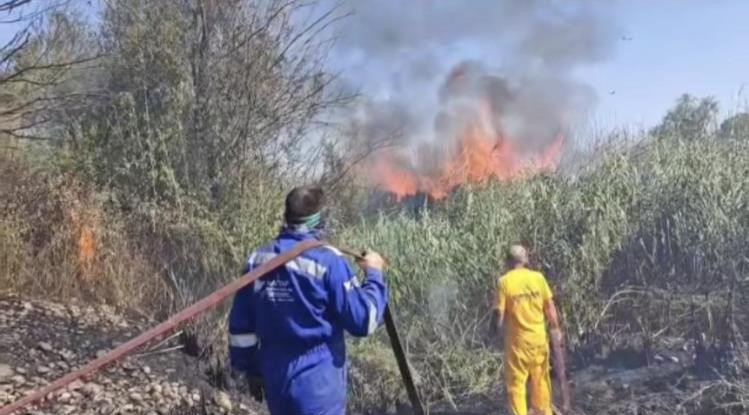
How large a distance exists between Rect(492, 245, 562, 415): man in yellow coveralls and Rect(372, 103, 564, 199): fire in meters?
6.58

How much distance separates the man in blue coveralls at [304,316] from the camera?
13.4 ft

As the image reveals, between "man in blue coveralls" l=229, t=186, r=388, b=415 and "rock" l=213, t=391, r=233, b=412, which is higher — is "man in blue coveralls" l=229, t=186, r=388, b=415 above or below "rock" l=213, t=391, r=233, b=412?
above

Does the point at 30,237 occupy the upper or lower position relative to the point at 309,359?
upper

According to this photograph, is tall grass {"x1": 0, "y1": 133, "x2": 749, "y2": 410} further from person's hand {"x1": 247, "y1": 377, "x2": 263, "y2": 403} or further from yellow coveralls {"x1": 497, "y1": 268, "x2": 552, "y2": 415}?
person's hand {"x1": 247, "y1": 377, "x2": 263, "y2": 403}

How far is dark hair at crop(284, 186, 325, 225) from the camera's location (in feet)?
13.9

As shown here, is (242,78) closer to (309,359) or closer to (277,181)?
(277,181)

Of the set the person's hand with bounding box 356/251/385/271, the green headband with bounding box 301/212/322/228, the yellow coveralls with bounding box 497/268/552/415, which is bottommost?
the yellow coveralls with bounding box 497/268/552/415

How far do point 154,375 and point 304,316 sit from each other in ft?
16.3

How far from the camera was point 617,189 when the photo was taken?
11.2 m

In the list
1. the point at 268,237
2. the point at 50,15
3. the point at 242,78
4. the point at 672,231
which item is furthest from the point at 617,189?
the point at 50,15

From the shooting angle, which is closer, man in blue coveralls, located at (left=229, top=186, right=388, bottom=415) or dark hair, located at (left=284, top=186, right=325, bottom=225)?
man in blue coveralls, located at (left=229, top=186, right=388, bottom=415)

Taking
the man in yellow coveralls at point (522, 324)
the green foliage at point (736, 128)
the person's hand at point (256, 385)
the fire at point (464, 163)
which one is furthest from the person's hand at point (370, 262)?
the fire at point (464, 163)

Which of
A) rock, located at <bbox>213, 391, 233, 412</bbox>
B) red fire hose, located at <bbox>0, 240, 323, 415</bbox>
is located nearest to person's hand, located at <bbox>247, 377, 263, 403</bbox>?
red fire hose, located at <bbox>0, 240, 323, 415</bbox>

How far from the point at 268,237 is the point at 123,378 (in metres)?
3.96
